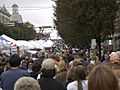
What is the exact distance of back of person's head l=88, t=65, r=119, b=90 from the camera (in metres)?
4.84

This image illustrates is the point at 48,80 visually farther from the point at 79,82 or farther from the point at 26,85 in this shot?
the point at 26,85

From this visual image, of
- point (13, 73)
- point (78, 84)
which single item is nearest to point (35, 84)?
point (78, 84)

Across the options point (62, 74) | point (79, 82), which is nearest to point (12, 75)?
point (79, 82)

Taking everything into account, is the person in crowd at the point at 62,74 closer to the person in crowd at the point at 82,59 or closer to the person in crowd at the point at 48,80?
the person in crowd at the point at 82,59

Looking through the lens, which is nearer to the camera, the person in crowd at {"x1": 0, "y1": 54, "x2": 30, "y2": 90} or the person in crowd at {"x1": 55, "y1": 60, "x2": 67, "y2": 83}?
the person in crowd at {"x1": 0, "y1": 54, "x2": 30, "y2": 90}

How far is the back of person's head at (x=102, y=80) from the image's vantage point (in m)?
4.84

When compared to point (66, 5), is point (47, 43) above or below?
below

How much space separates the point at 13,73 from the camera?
335 inches

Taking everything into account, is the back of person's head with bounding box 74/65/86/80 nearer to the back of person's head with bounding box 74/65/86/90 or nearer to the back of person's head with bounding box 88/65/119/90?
the back of person's head with bounding box 74/65/86/90

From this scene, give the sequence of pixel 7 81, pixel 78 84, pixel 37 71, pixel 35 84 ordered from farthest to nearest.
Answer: pixel 37 71 → pixel 7 81 → pixel 78 84 → pixel 35 84

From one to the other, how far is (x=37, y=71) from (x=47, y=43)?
44.5 metres

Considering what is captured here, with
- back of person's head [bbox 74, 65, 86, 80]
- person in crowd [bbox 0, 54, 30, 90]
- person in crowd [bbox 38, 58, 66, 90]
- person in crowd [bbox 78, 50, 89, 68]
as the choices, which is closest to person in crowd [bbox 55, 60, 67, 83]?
person in crowd [bbox 0, 54, 30, 90]

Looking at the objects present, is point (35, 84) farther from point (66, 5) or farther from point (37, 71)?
point (66, 5)

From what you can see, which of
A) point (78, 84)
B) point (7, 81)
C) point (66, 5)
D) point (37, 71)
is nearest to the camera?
point (78, 84)
